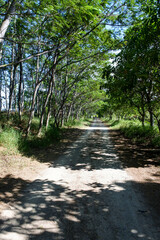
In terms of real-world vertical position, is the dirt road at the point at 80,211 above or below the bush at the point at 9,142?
below

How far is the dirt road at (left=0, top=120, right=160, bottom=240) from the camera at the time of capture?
104 inches

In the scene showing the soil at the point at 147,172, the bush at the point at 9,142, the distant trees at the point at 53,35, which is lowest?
the soil at the point at 147,172

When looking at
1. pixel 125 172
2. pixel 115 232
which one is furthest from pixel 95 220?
pixel 125 172

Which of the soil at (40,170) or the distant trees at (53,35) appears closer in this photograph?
the soil at (40,170)

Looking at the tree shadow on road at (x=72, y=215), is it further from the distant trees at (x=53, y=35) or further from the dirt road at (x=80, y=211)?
the distant trees at (x=53, y=35)

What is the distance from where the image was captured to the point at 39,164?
6473mm

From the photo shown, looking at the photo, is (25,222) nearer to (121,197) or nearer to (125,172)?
(121,197)

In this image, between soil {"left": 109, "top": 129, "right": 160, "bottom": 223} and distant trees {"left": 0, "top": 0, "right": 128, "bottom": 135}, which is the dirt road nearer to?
soil {"left": 109, "top": 129, "right": 160, "bottom": 223}

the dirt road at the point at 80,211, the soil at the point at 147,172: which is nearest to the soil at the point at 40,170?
the soil at the point at 147,172

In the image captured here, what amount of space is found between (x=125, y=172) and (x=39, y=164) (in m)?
3.76

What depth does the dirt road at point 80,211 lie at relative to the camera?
263 centimetres

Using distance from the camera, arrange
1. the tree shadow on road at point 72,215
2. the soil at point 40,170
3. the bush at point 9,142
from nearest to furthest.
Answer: the tree shadow on road at point 72,215 < the soil at point 40,170 < the bush at point 9,142

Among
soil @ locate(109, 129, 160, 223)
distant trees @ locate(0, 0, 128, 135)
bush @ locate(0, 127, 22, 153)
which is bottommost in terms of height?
soil @ locate(109, 129, 160, 223)

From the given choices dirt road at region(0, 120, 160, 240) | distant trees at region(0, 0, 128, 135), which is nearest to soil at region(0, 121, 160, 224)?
dirt road at region(0, 120, 160, 240)
